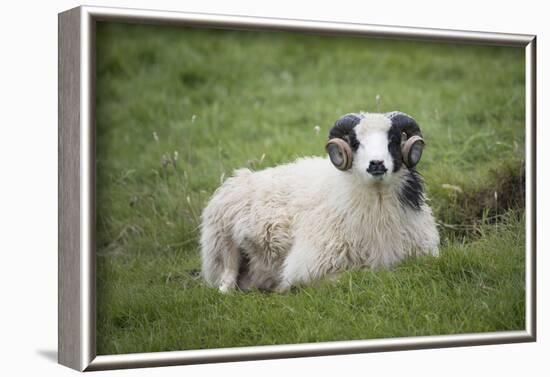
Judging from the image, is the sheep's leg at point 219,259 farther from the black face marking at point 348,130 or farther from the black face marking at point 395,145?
the black face marking at point 395,145

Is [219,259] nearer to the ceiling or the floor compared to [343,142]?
nearer to the floor

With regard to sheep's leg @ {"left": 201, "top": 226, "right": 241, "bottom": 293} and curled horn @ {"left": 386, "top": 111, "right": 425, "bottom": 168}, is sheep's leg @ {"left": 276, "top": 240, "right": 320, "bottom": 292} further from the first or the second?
curled horn @ {"left": 386, "top": 111, "right": 425, "bottom": 168}

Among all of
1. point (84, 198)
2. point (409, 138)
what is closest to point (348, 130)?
point (409, 138)

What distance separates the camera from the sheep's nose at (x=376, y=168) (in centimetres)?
570

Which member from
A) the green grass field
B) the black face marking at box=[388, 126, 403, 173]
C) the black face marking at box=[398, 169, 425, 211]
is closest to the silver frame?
the green grass field

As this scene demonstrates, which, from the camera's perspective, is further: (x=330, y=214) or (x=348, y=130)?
(x=330, y=214)

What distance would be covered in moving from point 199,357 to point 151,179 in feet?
6.71

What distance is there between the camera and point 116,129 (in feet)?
24.7

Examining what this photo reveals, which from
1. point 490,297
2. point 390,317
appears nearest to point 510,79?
point 490,297

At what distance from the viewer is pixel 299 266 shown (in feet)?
19.6

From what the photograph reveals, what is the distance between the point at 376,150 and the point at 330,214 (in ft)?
1.93

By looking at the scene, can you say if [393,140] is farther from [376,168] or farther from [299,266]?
[299,266]

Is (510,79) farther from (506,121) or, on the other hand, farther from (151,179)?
(151,179)

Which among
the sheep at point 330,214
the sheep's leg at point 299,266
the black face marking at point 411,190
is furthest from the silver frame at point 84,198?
the black face marking at point 411,190
